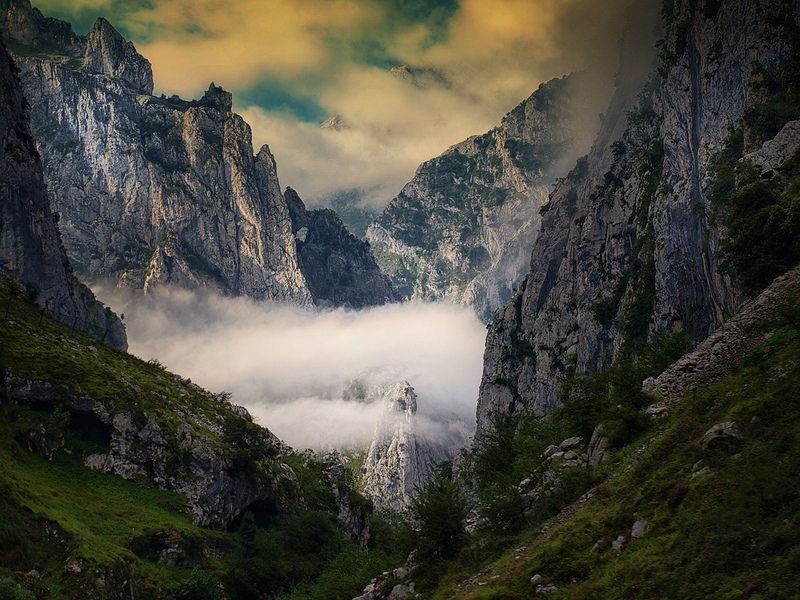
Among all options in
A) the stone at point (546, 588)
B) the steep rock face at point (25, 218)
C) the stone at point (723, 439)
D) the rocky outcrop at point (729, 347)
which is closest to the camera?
the stone at point (723, 439)

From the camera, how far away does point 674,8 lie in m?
128

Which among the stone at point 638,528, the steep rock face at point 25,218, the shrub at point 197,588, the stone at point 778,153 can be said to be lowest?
the stone at point 638,528

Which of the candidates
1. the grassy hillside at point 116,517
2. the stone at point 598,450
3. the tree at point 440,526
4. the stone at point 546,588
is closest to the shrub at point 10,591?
the grassy hillside at point 116,517

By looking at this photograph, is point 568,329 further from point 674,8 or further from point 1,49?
point 1,49

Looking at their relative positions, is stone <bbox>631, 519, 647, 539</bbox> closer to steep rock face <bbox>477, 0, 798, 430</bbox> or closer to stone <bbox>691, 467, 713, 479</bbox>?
stone <bbox>691, 467, 713, 479</bbox>

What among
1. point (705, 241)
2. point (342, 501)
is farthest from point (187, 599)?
point (705, 241)

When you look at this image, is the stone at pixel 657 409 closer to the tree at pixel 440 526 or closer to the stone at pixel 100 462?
the tree at pixel 440 526

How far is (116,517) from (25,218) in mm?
126485

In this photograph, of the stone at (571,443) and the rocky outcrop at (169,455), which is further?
the rocky outcrop at (169,455)

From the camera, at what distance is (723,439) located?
23.5 meters

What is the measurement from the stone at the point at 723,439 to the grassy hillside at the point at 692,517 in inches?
8.6

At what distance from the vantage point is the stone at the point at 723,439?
23.0 metres

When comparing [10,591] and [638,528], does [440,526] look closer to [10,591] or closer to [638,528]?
[638,528]

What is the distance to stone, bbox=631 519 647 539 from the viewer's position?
2277cm
